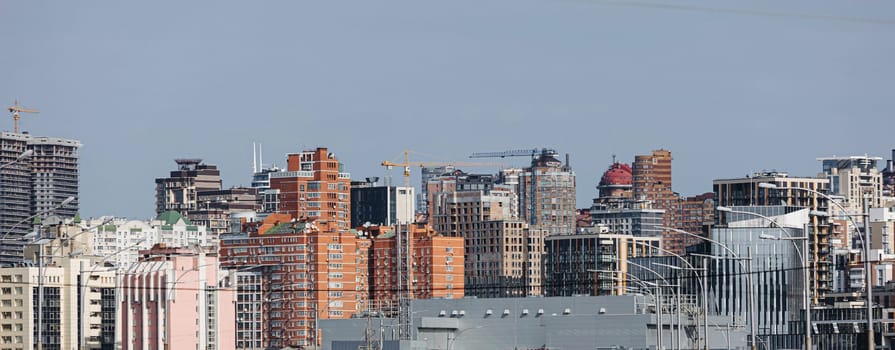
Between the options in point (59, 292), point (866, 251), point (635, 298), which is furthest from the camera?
point (59, 292)

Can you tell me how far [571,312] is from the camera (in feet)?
574

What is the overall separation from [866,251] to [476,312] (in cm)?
12898

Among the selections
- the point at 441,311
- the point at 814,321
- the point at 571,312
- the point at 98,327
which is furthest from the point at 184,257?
the point at 814,321

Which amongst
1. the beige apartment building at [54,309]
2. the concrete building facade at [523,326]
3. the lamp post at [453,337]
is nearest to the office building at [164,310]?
the beige apartment building at [54,309]

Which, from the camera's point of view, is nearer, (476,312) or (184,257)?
(476,312)

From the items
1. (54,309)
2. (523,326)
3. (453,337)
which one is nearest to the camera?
(523,326)

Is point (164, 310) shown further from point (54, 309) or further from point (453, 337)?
point (453, 337)

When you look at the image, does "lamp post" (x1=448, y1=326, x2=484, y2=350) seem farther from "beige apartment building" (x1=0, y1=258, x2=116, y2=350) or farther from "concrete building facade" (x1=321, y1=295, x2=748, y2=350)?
"beige apartment building" (x1=0, y1=258, x2=116, y2=350)

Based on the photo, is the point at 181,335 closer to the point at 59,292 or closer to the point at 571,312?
the point at 59,292

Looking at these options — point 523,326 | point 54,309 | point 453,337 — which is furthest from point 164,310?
point 523,326

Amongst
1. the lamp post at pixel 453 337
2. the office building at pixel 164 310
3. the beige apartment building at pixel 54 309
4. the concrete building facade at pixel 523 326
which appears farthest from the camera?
the beige apartment building at pixel 54 309

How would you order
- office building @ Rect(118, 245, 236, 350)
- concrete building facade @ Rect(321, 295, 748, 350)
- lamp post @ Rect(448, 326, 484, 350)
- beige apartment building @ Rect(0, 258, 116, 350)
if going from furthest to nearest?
beige apartment building @ Rect(0, 258, 116, 350)
lamp post @ Rect(448, 326, 484, 350)
office building @ Rect(118, 245, 236, 350)
concrete building facade @ Rect(321, 295, 748, 350)

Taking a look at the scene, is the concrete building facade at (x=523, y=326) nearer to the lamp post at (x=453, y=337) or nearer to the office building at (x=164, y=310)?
the lamp post at (x=453, y=337)

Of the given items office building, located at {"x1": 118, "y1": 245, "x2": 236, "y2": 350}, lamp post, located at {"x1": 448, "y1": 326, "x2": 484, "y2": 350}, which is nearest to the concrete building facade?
lamp post, located at {"x1": 448, "y1": 326, "x2": 484, "y2": 350}
